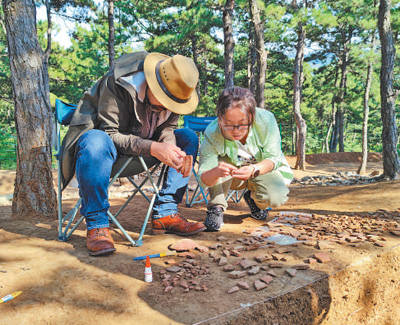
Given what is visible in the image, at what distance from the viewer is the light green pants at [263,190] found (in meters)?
2.48

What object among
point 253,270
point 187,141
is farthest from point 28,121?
point 253,270

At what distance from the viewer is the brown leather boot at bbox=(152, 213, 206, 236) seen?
222cm

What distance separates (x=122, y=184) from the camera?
7676 mm

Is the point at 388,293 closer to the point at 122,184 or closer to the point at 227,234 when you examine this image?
the point at 227,234

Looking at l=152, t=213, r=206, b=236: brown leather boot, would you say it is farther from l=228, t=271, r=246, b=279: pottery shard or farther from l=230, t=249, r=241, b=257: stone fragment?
l=228, t=271, r=246, b=279: pottery shard

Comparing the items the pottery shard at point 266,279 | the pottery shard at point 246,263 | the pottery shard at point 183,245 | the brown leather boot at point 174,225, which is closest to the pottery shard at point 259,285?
the pottery shard at point 266,279

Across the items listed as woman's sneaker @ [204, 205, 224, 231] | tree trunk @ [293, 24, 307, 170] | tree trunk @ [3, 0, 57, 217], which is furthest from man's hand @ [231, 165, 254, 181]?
tree trunk @ [293, 24, 307, 170]

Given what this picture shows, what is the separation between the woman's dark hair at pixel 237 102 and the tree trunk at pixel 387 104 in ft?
16.6

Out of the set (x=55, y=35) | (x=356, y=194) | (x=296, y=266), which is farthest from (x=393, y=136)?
(x=55, y=35)

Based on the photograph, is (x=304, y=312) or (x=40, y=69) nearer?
(x=304, y=312)

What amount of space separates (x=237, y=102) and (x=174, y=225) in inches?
41.0

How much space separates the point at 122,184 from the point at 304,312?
6.74 meters

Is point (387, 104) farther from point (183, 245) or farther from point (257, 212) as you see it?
point (183, 245)

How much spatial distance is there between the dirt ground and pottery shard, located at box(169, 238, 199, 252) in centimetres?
8
